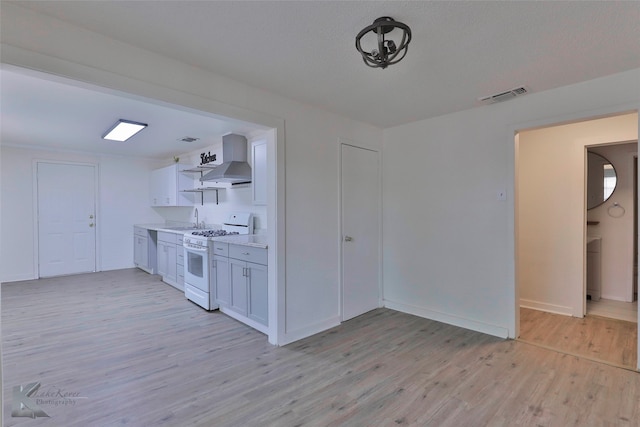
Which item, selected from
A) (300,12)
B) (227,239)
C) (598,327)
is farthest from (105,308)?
(598,327)

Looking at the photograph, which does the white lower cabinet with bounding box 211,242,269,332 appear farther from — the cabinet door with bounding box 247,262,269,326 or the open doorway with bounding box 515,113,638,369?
the open doorway with bounding box 515,113,638,369

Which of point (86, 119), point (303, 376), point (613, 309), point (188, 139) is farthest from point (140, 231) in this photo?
point (613, 309)

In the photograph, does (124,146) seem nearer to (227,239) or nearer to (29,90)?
(29,90)

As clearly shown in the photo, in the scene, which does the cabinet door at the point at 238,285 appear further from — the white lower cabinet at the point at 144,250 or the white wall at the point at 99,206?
the white wall at the point at 99,206

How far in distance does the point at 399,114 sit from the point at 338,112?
70cm

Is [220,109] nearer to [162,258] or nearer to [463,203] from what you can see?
[463,203]

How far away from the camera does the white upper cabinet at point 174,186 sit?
594cm

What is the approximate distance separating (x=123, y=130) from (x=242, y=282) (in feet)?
9.21

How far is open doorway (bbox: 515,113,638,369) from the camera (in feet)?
11.0

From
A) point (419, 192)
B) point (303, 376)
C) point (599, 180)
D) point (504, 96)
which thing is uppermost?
point (504, 96)

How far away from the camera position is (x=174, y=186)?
5.98 meters

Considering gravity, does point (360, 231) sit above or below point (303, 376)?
above

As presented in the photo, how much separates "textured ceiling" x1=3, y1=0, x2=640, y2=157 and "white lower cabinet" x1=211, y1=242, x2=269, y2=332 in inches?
68.6

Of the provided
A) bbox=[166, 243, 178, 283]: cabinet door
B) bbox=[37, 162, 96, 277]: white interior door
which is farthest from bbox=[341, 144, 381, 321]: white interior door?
bbox=[37, 162, 96, 277]: white interior door
